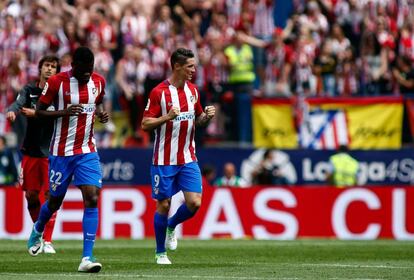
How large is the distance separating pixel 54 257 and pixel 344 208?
8.27m

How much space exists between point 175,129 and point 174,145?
21 cm

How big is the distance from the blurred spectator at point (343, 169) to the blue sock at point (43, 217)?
1042 cm

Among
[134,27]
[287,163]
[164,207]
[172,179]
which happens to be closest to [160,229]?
[164,207]

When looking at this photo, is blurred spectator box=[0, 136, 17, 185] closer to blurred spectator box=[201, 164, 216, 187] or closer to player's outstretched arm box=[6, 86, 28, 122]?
blurred spectator box=[201, 164, 216, 187]

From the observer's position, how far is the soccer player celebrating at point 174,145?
13359mm

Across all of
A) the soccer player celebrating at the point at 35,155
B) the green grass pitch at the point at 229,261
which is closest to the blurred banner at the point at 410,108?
Result: the green grass pitch at the point at 229,261

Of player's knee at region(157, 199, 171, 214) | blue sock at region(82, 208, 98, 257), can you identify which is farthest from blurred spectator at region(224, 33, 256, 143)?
blue sock at region(82, 208, 98, 257)

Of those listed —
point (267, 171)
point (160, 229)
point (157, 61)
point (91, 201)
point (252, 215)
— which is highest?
point (157, 61)

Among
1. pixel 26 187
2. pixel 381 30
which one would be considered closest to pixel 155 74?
pixel 381 30

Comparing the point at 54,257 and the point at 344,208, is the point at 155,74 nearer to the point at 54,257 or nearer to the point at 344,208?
the point at 344,208

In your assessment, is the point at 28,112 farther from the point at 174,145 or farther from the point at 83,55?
the point at 174,145

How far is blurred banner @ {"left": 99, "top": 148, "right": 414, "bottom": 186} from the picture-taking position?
79.6ft

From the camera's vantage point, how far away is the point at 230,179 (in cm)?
2377

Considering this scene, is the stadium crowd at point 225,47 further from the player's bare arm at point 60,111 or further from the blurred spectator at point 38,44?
the player's bare arm at point 60,111
